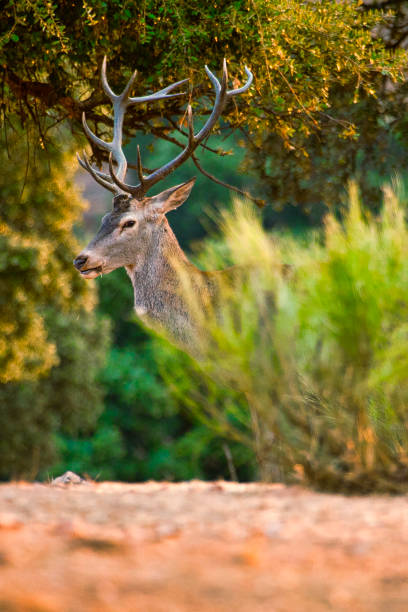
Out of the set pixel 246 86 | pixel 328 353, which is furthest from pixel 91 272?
pixel 328 353

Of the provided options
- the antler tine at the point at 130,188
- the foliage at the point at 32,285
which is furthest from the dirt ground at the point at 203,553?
the foliage at the point at 32,285

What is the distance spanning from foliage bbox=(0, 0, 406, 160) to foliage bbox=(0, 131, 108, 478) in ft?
4.85

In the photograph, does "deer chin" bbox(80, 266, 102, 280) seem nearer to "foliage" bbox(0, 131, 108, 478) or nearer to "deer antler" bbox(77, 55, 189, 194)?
"deer antler" bbox(77, 55, 189, 194)

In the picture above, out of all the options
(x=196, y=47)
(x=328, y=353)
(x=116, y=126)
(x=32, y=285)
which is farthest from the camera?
(x=32, y=285)

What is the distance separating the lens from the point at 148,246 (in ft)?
23.0

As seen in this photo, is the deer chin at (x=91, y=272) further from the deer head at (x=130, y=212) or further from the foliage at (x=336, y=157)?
the foliage at (x=336, y=157)

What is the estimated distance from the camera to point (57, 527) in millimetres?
2748

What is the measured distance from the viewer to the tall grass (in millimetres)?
3439

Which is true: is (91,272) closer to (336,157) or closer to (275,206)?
(336,157)

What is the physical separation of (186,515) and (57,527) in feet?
1.59

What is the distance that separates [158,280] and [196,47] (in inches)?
76.1

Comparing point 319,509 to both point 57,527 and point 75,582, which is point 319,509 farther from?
point 75,582

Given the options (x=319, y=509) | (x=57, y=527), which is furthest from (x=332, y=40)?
(x=57, y=527)

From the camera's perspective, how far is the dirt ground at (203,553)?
6.95 ft
